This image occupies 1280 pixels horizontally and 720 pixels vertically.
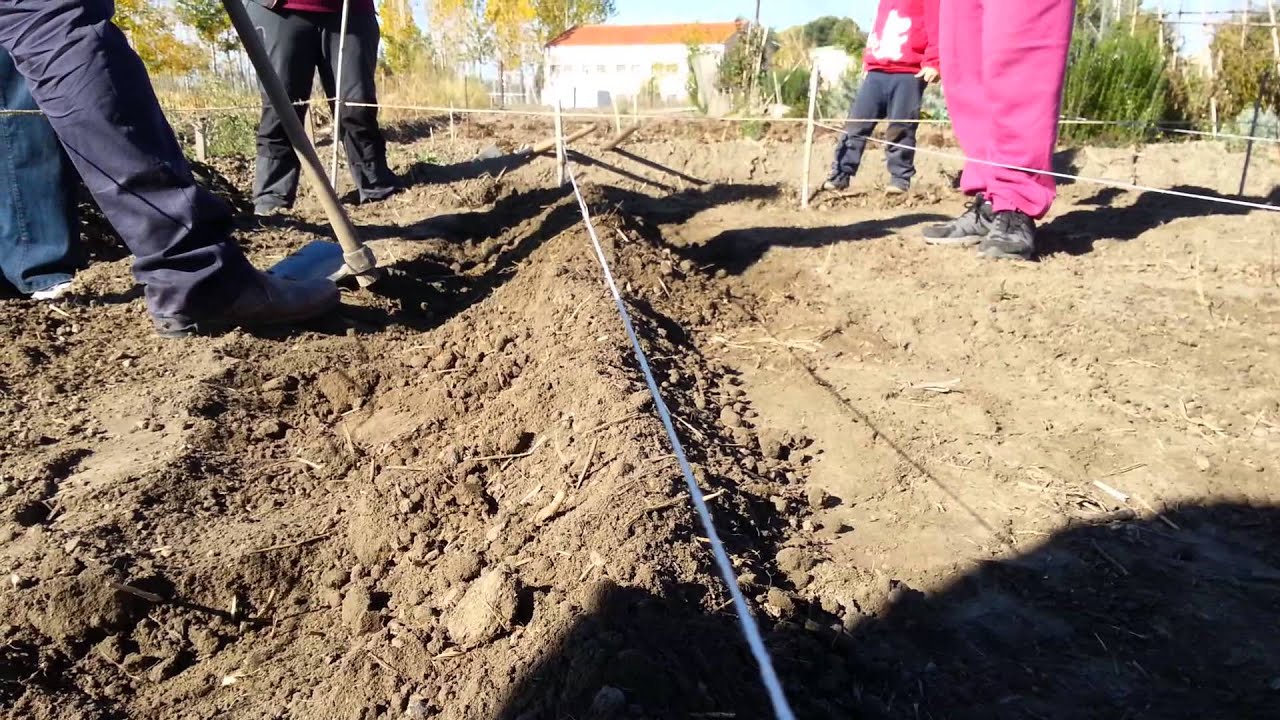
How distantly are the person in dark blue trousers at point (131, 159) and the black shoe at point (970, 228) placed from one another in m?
3.43

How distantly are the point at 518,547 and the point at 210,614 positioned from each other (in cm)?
62

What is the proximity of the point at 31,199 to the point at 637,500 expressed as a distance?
8.56 feet

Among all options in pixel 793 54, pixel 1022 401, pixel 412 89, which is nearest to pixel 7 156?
pixel 1022 401

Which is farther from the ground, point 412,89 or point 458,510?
point 412,89

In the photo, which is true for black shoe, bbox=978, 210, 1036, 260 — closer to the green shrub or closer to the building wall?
the green shrub

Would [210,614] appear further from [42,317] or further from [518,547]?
[42,317]

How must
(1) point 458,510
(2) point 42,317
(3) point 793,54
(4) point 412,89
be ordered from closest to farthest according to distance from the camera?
(1) point 458,510, (2) point 42,317, (4) point 412,89, (3) point 793,54

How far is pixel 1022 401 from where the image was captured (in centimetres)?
282

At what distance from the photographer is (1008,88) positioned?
4258mm

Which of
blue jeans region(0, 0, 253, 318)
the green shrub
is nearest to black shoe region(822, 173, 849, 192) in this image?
the green shrub

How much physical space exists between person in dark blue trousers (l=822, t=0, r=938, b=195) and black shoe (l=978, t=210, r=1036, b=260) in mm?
1463

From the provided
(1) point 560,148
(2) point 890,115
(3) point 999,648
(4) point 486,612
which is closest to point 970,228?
(2) point 890,115

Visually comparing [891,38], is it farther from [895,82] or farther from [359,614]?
[359,614]

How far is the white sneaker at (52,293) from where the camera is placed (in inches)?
121
